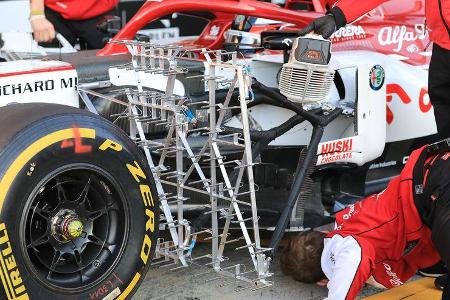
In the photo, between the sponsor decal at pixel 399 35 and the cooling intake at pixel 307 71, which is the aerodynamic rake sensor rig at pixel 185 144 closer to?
the cooling intake at pixel 307 71

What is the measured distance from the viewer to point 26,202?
284cm

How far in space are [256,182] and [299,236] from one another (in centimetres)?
36

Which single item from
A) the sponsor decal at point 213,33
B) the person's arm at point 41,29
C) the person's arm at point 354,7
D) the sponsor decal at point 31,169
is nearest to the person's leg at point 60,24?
the person's arm at point 41,29

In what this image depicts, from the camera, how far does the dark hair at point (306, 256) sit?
3975mm

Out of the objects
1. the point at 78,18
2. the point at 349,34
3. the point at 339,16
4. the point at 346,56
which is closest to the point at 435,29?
the point at 339,16

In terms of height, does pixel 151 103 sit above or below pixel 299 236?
above

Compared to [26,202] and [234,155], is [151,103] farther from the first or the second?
[26,202]

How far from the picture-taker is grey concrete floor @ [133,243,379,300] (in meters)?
3.98

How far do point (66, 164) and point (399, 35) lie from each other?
2.59m

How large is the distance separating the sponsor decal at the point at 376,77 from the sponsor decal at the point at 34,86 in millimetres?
1604

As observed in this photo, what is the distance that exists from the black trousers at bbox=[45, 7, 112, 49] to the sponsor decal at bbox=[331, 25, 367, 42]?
7.23 ft

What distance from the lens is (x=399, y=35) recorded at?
481 centimetres

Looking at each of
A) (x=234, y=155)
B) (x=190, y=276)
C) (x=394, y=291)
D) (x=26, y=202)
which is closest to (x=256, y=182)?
(x=234, y=155)

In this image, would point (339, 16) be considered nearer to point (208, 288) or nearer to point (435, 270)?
point (435, 270)
